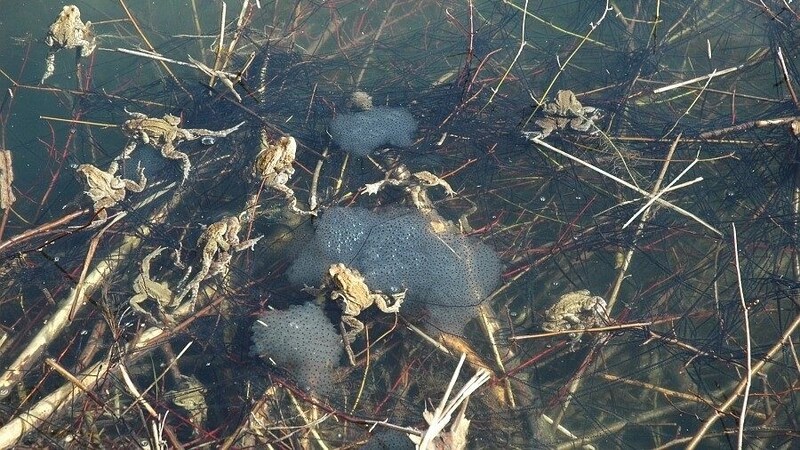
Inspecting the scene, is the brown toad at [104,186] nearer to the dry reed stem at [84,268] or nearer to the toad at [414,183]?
the dry reed stem at [84,268]

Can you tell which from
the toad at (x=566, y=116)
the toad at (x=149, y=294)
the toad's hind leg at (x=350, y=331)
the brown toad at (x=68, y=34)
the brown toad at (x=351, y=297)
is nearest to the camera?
the brown toad at (x=351, y=297)

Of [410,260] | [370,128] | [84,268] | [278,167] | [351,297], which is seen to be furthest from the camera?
[370,128]

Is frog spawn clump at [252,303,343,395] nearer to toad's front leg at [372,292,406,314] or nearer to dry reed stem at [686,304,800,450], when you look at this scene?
toad's front leg at [372,292,406,314]

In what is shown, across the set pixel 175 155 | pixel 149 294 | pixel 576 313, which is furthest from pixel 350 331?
pixel 175 155

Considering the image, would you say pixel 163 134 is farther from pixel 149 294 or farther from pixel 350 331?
pixel 350 331

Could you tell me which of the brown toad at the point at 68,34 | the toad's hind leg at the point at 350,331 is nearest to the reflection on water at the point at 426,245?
the toad's hind leg at the point at 350,331

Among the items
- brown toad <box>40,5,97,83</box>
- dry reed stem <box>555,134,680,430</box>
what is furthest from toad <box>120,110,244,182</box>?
dry reed stem <box>555,134,680,430</box>
